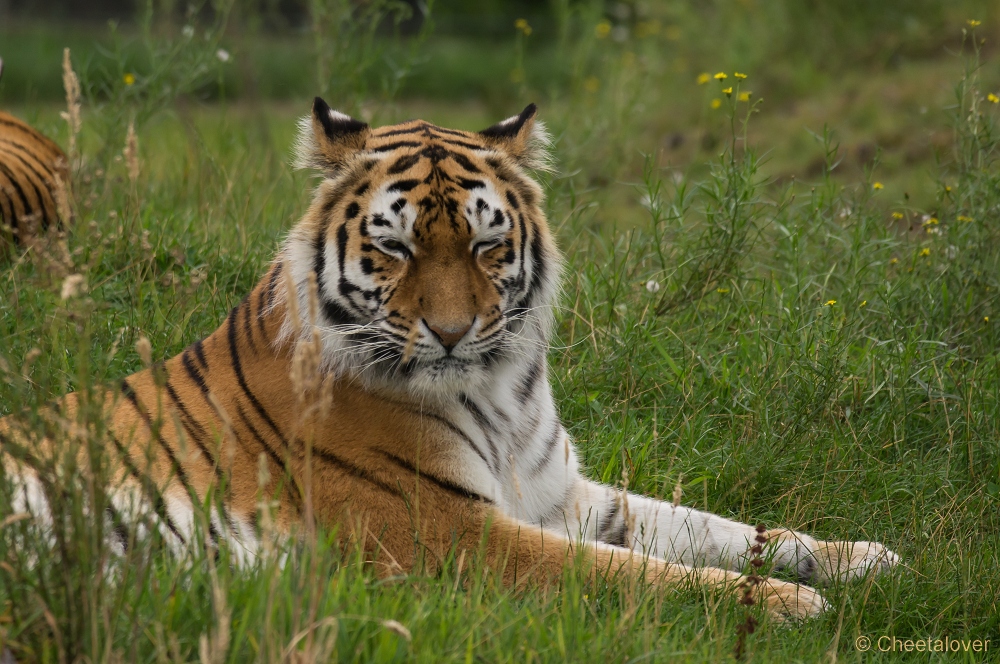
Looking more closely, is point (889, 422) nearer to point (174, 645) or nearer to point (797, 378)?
point (797, 378)

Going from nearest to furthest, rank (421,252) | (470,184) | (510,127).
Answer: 1. (421,252)
2. (470,184)
3. (510,127)

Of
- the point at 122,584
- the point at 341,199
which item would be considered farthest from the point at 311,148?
the point at 122,584

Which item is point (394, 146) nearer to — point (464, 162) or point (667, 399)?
point (464, 162)

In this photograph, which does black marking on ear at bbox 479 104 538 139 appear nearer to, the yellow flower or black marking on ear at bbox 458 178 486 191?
black marking on ear at bbox 458 178 486 191

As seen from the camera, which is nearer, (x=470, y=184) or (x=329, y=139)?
(x=470, y=184)

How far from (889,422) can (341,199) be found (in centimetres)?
219

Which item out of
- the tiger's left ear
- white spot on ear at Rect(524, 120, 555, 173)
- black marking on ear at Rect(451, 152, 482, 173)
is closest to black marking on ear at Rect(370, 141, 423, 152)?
black marking on ear at Rect(451, 152, 482, 173)

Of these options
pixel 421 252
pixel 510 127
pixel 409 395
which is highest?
pixel 510 127

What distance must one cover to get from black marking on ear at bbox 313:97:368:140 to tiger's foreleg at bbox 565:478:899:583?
1.35 meters

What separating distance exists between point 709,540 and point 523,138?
146 centimetres

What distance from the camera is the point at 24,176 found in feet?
15.9

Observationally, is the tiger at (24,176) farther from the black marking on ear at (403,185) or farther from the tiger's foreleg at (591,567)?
the tiger's foreleg at (591,567)

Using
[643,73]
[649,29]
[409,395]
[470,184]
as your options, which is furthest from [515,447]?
[649,29]

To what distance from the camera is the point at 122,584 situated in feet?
6.75
